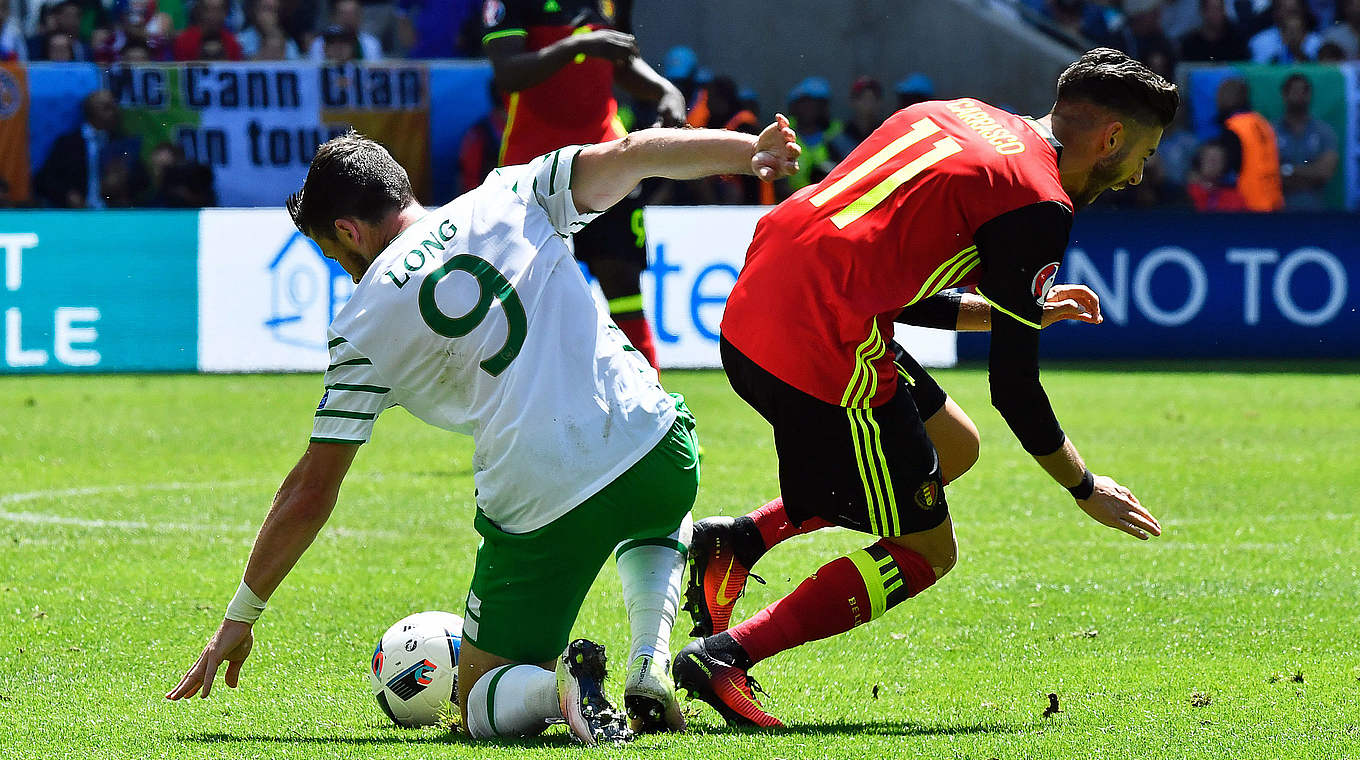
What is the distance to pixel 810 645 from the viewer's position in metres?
5.19

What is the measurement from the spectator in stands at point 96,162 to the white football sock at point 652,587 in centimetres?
1176

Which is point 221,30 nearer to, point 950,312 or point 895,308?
point 950,312

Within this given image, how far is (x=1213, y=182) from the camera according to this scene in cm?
1554

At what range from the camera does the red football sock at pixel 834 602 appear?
14.2ft

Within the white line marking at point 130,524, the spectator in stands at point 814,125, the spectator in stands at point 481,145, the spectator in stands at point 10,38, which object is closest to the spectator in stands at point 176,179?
the spectator in stands at point 481,145

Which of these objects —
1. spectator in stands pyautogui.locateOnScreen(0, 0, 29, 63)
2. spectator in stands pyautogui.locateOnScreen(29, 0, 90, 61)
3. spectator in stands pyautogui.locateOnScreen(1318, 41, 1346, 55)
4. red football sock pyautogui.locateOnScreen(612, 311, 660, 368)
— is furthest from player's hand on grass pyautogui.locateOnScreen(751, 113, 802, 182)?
spectator in stands pyautogui.locateOnScreen(1318, 41, 1346, 55)

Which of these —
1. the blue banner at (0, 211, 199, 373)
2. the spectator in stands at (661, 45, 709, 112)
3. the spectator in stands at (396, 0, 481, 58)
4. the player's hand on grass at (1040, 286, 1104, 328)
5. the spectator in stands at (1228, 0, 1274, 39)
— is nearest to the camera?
the player's hand on grass at (1040, 286, 1104, 328)

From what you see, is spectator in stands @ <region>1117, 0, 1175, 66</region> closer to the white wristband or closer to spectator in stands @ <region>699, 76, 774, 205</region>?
spectator in stands @ <region>699, 76, 774, 205</region>

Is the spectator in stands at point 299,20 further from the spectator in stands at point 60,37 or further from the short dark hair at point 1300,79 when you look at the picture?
the short dark hair at point 1300,79

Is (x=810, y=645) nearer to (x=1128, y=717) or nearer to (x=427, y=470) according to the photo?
(x=1128, y=717)

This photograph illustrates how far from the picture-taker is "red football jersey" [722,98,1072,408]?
4.14 m

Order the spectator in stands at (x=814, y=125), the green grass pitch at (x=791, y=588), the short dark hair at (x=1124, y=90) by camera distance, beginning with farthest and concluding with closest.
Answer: the spectator in stands at (x=814, y=125), the short dark hair at (x=1124, y=90), the green grass pitch at (x=791, y=588)

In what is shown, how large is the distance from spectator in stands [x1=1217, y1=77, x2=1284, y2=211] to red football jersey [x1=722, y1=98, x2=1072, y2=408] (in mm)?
11761

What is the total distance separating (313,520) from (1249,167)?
A: 13110mm
